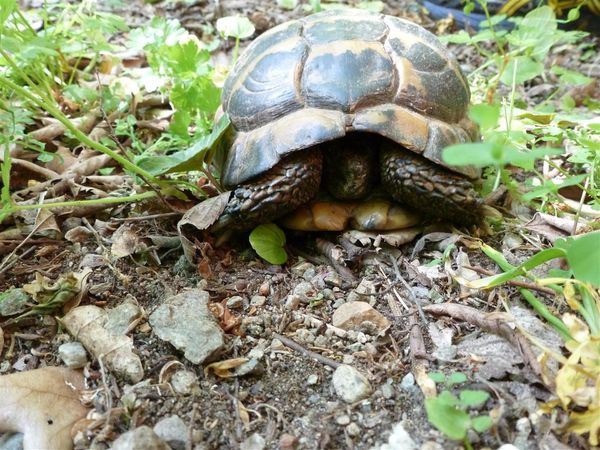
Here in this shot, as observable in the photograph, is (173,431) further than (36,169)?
No

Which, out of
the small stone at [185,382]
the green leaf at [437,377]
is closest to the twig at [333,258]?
the green leaf at [437,377]

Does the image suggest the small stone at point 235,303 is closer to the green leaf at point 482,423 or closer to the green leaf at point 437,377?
the green leaf at point 437,377

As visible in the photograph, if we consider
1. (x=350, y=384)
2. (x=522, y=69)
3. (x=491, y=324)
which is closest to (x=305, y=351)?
(x=350, y=384)

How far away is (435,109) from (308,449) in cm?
138

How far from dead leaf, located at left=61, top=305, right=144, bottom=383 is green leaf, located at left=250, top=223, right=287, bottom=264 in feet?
2.03

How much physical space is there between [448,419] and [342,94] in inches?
48.5

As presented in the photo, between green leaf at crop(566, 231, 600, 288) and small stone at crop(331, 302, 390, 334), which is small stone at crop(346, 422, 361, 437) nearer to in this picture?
small stone at crop(331, 302, 390, 334)

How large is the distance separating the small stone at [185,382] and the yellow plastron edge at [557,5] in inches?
165

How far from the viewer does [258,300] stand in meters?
1.82

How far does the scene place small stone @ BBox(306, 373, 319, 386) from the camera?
58.0 inches

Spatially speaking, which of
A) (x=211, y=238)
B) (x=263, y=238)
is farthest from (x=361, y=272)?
(x=211, y=238)

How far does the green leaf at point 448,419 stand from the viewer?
1137 millimetres

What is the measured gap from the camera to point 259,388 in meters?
1.46

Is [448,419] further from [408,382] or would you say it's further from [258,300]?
[258,300]
